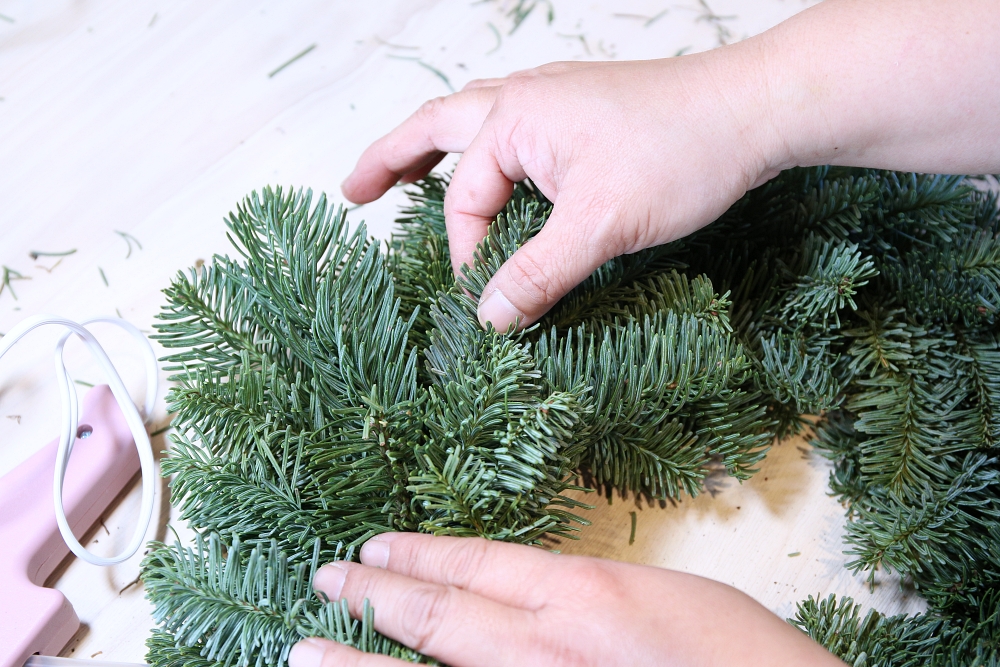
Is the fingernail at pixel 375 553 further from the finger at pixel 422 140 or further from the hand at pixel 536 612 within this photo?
the finger at pixel 422 140

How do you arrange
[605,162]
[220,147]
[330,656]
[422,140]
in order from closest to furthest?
1. [330,656]
2. [605,162]
3. [422,140]
4. [220,147]

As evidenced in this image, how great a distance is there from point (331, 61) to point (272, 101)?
99 mm

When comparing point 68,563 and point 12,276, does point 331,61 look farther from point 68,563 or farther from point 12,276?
point 68,563

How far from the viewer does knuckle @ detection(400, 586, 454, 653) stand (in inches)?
17.1

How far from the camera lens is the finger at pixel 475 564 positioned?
453mm

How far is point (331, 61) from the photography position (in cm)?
95

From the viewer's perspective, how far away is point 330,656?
43 cm

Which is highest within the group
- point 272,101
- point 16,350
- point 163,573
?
point 272,101

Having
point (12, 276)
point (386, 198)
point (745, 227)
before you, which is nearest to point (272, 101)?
point (386, 198)

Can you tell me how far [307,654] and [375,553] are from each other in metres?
0.07

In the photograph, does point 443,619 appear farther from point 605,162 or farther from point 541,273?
point 605,162

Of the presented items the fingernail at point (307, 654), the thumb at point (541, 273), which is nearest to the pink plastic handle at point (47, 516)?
the fingernail at point (307, 654)

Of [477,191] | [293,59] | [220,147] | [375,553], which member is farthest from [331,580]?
[293,59]

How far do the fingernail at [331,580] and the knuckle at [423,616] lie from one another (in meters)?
0.05
